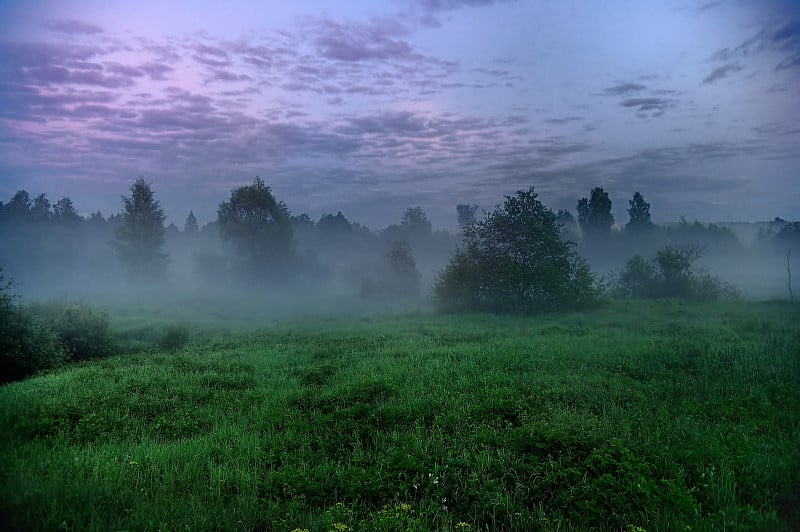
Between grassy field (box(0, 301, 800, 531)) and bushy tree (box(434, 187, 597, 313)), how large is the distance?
21.1 meters

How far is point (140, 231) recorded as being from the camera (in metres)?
62.4

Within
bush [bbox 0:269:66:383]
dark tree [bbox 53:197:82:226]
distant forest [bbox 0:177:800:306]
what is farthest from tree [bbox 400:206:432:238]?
bush [bbox 0:269:66:383]

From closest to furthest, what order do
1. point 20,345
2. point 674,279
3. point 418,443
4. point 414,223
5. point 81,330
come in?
1. point 418,443
2. point 20,345
3. point 81,330
4. point 674,279
5. point 414,223

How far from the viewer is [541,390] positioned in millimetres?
12117

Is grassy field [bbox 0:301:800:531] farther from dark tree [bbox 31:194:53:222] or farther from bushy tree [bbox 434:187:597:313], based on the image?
dark tree [bbox 31:194:53:222]

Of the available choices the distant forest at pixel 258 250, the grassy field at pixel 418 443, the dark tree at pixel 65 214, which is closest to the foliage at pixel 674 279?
the distant forest at pixel 258 250

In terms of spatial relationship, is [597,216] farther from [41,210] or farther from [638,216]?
[41,210]

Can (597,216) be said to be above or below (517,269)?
above

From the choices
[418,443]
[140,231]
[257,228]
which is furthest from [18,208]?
[418,443]

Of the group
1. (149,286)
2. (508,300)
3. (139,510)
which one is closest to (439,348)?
(139,510)

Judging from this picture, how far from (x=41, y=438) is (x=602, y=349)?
17.9m

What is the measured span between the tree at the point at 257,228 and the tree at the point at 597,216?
6550 cm

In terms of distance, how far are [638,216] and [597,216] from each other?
393 inches

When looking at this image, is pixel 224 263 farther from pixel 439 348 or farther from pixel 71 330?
pixel 439 348
